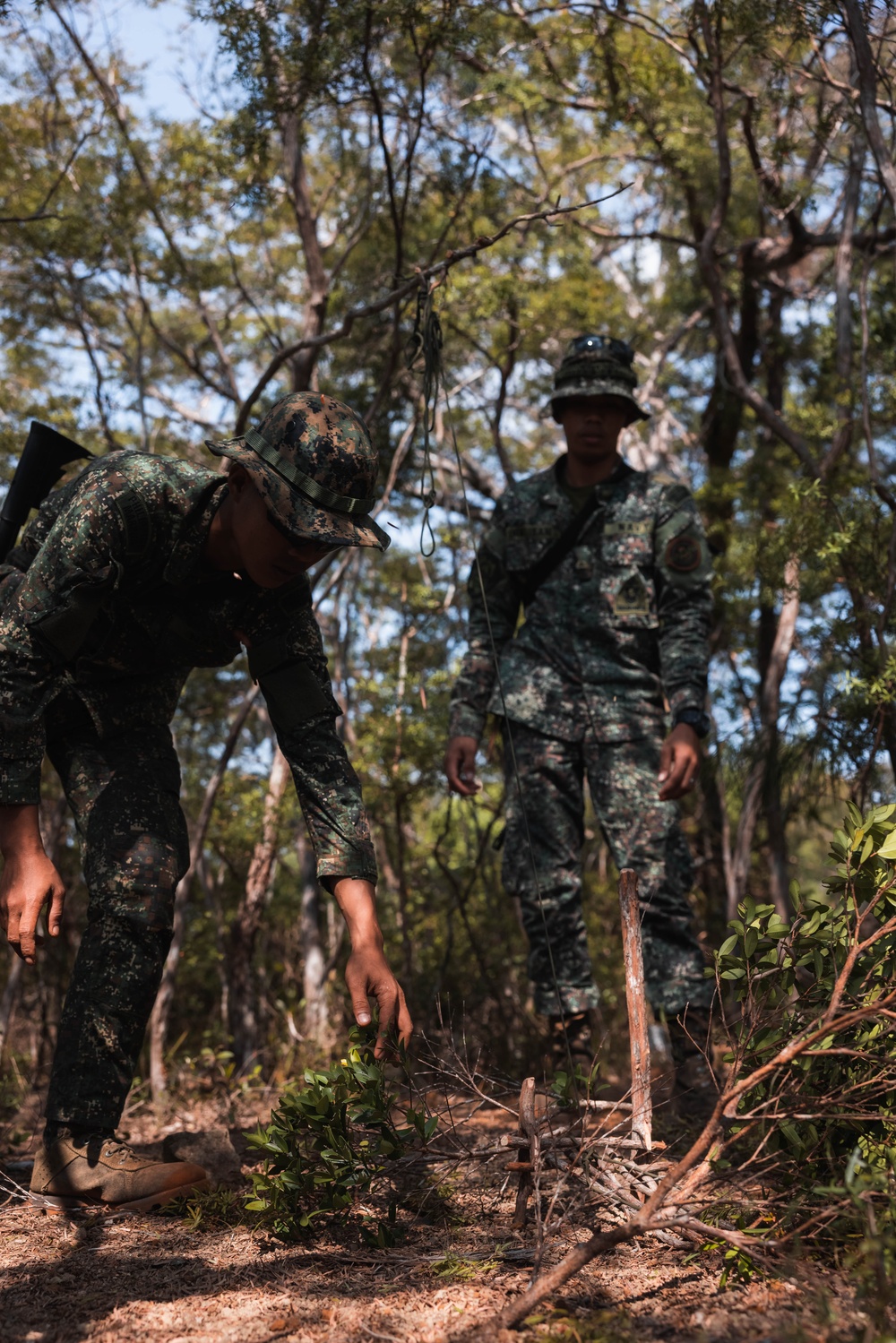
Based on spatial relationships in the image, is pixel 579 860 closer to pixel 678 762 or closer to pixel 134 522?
pixel 678 762

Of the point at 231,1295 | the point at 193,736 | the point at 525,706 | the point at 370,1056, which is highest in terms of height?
the point at 193,736

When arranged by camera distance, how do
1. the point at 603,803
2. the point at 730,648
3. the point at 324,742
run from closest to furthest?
the point at 324,742, the point at 603,803, the point at 730,648

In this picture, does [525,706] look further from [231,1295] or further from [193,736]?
[193,736]

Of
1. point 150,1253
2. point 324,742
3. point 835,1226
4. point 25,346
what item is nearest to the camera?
point 835,1226

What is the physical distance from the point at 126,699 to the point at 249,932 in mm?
2581

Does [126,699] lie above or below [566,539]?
below

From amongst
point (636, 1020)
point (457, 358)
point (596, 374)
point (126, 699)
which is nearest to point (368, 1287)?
point (636, 1020)

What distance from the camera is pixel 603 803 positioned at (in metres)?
3.29

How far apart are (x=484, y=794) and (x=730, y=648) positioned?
2.00 metres

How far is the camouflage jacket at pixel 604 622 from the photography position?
334 centimetres

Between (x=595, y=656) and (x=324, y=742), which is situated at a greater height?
(x=595, y=656)

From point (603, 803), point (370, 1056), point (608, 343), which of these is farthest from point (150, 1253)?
point (608, 343)

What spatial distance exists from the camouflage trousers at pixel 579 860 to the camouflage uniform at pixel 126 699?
84 centimetres

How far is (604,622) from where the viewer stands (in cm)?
342
